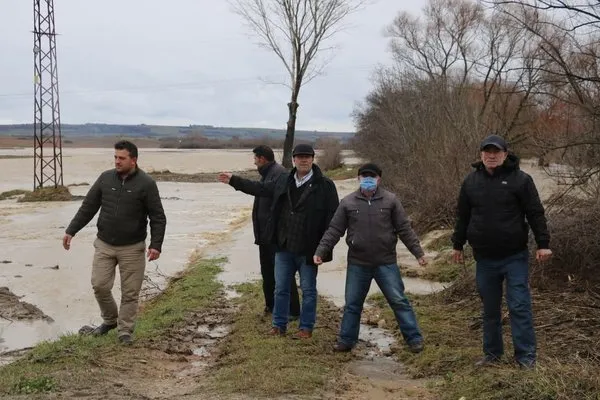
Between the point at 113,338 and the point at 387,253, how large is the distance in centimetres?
312

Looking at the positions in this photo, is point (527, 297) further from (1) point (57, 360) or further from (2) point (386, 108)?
(2) point (386, 108)

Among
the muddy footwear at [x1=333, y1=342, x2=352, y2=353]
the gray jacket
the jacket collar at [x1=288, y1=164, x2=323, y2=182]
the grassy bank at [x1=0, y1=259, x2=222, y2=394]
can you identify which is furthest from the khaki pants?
the muddy footwear at [x1=333, y1=342, x2=352, y2=353]

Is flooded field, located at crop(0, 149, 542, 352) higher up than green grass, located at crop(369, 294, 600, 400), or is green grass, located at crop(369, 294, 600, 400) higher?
green grass, located at crop(369, 294, 600, 400)

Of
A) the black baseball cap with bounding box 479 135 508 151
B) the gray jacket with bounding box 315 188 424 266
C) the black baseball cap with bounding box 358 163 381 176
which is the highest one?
the black baseball cap with bounding box 479 135 508 151

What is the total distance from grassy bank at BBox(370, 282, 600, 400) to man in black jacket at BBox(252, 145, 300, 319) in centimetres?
145

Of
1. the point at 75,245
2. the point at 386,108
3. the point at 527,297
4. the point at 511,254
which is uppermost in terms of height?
the point at 386,108

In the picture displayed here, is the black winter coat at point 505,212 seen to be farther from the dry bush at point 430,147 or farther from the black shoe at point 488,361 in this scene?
the dry bush at point 430,147

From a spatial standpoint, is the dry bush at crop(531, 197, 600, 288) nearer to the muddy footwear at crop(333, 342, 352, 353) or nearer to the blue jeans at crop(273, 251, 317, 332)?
the muddy footwear at crop(333, 342, 352, 353)

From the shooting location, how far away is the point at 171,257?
1585 centimetres

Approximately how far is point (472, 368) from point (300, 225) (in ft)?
7.39

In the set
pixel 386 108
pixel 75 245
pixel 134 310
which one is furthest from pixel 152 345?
pixel 386 108

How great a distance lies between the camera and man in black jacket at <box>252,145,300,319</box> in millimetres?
8070

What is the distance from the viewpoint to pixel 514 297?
232 inches

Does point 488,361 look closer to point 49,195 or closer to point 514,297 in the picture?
point 514,297
